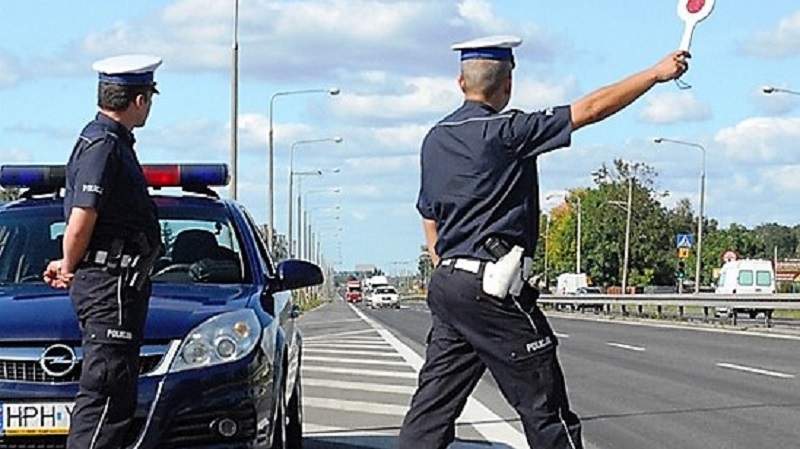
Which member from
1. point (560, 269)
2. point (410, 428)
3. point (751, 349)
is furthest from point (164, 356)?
point (560, 269)

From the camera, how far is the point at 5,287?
805 centimetres

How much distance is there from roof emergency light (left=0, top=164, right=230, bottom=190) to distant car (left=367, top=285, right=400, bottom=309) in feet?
281

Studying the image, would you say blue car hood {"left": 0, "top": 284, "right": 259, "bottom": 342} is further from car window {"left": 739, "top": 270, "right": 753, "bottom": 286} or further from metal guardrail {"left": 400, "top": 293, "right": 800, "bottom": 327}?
car window {"left": 739, "top": 270, "right": 753, "bottom": 286}

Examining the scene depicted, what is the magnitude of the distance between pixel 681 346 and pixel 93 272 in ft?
68.0

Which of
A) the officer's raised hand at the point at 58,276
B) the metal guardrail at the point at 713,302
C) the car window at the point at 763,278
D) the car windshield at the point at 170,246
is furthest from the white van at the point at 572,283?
the officer's raised hand at the point at 58,276

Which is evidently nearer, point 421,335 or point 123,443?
point 123,443

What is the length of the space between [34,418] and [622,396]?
9.26 m

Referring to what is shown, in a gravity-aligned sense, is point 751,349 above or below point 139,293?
below

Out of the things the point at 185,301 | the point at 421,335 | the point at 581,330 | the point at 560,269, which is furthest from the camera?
the point at 560,269

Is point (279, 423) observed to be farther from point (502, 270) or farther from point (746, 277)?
point (746, 277)

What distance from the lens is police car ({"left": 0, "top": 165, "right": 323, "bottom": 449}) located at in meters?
6.82

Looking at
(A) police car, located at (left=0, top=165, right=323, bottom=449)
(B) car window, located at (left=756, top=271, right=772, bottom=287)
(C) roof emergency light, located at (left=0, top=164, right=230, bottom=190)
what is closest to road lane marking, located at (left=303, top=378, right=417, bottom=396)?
(C) roof emergency light, located at (left=0, top=164, right=230, bottom=190)

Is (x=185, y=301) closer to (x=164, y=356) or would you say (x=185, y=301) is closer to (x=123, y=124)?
(x=164, y=356)

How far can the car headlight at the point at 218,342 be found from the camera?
23.0 ft
